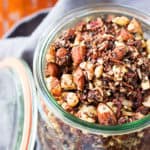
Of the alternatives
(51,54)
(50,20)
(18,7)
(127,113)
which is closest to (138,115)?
(127,113)

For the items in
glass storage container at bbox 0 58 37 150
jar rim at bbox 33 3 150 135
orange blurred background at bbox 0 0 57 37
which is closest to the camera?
jar rim at bbox 33 3 150 135

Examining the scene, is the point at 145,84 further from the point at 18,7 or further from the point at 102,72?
the point at 18,7

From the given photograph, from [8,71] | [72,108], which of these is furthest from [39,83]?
[8,71]

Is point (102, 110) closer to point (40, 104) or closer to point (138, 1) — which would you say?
point (40, 104)

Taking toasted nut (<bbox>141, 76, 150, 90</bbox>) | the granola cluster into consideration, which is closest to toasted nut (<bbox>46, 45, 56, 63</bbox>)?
the granola cluster

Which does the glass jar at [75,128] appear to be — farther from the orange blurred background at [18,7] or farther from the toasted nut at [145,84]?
the orange blurred background at [18,7]

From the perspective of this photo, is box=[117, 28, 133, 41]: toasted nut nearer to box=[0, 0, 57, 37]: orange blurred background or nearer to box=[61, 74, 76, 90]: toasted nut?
box=[61, 74, 76, 90]: toasted nut

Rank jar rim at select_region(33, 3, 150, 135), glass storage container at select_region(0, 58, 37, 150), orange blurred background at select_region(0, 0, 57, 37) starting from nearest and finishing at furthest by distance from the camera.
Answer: jar rim at select_region(33, 3, 150, 135), glass storage container at select_region(0, 58, 37, 150), orange blurred background at select_region(0, 0, 57, 37)

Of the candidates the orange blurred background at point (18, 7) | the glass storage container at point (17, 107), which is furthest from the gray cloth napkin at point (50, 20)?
the orange blurred background at point (18, 7)
